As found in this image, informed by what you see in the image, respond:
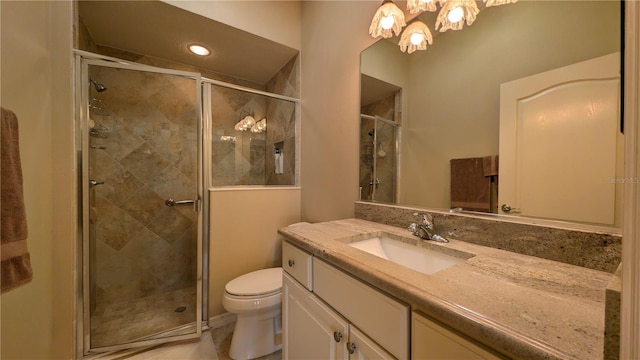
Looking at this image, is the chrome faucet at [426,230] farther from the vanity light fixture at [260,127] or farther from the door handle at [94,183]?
the door handle at [94,183]

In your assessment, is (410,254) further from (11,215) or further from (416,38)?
(11,215)

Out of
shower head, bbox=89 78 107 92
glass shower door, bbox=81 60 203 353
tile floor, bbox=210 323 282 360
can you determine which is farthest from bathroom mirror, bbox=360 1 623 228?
shower head, bbox=89 78 107 92

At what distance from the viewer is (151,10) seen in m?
1.55

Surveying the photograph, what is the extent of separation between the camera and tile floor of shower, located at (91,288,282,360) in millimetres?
1395

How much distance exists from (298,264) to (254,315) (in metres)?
0.66

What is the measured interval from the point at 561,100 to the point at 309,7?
190 cm

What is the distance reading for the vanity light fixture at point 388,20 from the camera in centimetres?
111

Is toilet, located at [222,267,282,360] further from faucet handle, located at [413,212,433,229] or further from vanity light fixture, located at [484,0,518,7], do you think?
vanity light fixture, located at [484,0,518,7]

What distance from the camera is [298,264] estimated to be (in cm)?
95

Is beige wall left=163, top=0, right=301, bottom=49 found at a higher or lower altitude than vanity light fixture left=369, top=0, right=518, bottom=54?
higher

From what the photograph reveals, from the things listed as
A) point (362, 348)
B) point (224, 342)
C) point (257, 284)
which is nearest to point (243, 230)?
point (257, 284)

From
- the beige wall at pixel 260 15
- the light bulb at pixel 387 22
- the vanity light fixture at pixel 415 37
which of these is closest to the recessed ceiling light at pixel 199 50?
the beige wall at pixel 260 15

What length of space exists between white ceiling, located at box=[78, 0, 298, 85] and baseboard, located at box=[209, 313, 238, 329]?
2193 mm

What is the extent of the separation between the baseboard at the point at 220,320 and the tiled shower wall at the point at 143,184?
0.43 m
